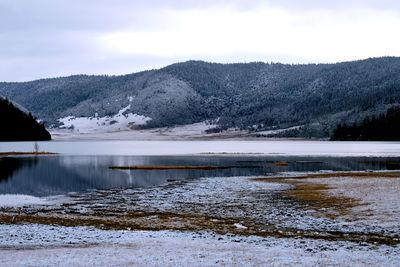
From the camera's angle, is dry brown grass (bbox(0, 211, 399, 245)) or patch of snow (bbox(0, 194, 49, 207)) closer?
dry brown grass (bbox(0, 211, 399, 245))

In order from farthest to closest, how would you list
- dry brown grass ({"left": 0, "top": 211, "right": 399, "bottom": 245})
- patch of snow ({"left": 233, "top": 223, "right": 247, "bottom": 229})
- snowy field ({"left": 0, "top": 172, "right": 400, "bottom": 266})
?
patch of snow ({"left": 233, "top": 223, "right": 247, "bottom": 229}) < dry brown grass ({"left": 0, "top": 211, "right": 399, "bottom": 245}) < snowy field ({"left": 0, "top": 172, "right": 400, "bottom": 266})

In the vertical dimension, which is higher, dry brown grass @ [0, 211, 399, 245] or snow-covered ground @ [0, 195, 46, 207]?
dry brown grass @ [0, 211, 399, 245]

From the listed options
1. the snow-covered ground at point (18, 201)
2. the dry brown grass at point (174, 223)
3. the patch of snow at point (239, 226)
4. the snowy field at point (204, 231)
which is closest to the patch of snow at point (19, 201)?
the snow-covered ground at point (18, 201)

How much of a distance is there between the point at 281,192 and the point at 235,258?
2876 cm

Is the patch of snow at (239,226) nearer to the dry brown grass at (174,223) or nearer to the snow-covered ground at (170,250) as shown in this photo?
the dry brown grass at (174,223)

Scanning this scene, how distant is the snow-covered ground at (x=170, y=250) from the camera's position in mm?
20109

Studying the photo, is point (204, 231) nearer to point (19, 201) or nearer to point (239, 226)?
point (239, 226)

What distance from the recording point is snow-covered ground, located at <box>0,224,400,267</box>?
2011 centimetres

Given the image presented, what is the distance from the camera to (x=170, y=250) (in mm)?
22438

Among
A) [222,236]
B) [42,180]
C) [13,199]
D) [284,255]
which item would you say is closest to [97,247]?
[222,236]

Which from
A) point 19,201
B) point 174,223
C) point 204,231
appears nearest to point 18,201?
point 19,201

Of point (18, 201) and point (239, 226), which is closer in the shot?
point (239, 226)

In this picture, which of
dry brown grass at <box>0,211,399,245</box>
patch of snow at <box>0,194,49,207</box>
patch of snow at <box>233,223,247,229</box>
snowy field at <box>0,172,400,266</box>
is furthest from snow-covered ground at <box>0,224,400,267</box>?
patch of snow at <box>0,194,49,207</box>

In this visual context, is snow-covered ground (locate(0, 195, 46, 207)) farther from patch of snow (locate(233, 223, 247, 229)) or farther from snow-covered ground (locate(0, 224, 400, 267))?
patch of snow (locate(233, 223, 247, 229))
